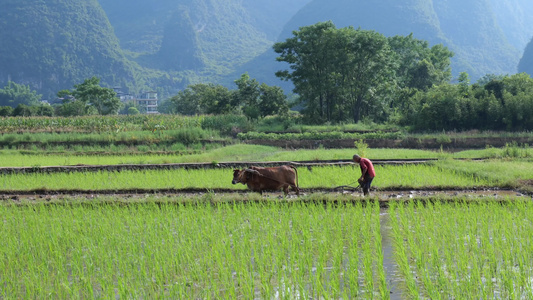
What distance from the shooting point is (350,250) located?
7.20 m

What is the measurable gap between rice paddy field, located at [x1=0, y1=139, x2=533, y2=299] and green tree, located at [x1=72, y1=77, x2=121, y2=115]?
4713 centimetres

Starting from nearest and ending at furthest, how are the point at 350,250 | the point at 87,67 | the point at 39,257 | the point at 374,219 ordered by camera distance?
the point at 350,250 → the point at 39,257 → the point at 374,219 → the point at 87,67

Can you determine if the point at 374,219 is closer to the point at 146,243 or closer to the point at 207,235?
the point at 207,235

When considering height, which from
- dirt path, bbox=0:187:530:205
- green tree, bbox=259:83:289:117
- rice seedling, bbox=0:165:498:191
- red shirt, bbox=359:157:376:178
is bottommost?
dirt path, bbox=0:187:530:205

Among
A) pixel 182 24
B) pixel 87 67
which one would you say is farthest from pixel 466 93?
pixel 182 24

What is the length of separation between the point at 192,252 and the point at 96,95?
55316 millimetres

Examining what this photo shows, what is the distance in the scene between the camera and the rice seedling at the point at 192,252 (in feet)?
20.5

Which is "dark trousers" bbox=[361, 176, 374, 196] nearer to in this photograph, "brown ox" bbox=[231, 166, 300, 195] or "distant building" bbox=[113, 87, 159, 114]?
"brown ox" bbox=[231, 166, 300, 195]

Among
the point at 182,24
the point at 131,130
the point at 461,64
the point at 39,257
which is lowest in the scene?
the point at 39,257

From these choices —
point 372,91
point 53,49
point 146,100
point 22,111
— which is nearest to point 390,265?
point 372,91

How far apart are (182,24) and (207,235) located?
184 meters

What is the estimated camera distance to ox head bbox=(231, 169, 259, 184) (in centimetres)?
1147

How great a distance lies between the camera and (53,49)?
142 metres

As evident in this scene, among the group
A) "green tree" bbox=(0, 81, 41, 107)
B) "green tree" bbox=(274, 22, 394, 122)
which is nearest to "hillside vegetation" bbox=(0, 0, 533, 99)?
"green tree" bbox=(0, 81, 41, 107)
